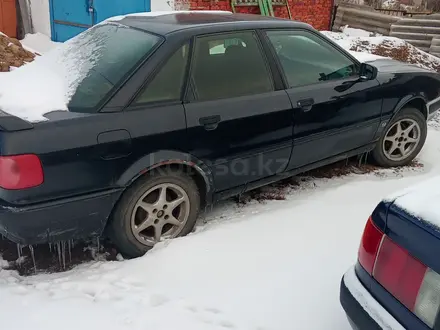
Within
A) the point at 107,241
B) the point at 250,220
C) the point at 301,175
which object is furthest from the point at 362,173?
the point at 107,241

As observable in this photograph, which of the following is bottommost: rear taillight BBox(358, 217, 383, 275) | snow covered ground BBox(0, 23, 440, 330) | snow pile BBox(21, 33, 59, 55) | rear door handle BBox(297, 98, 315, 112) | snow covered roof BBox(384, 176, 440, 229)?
snow covered ground BBox(0, 23, 440, 330)

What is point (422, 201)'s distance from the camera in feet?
6.30

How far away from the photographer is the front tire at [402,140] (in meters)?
4.65

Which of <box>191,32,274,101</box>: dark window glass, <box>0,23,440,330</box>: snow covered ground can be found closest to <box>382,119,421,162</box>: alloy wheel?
<box>0,23,440,330</box>: snow covered ground

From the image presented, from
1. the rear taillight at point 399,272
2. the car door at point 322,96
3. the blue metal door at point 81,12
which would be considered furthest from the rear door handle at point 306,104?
the blue metal door at point 81,12

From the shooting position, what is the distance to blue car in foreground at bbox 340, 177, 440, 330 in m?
1.72

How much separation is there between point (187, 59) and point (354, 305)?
199 centimetres

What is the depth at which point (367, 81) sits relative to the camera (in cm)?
422

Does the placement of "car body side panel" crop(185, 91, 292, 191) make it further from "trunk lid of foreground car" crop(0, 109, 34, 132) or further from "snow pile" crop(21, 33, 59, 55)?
"snow pile" crop(21, 33, 59, 55)

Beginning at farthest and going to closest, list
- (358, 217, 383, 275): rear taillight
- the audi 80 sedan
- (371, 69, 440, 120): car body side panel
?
(371, 69, 440, 120): car body side panel, the audi 80 sedan, (358, 217, 383, 275): rear taillight

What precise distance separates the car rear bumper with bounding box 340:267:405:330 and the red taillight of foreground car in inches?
71.1

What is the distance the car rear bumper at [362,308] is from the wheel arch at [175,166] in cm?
140

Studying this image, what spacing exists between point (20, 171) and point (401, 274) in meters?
2.06

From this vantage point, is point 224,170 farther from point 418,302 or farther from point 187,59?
point 418,302
